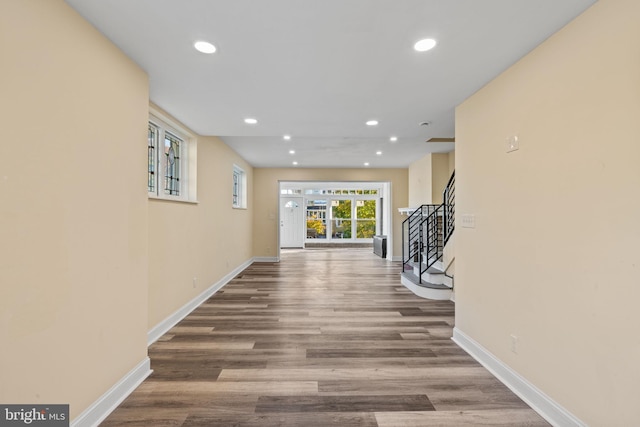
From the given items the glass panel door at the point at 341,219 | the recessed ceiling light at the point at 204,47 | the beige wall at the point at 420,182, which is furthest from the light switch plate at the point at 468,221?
the glass panel door at the point at 341,219

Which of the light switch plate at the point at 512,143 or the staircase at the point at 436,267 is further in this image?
the staircase at the point at 436,267

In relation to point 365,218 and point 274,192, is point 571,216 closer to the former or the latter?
point 274,192

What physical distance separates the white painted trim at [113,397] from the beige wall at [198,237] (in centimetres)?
69

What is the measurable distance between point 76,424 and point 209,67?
2.46m

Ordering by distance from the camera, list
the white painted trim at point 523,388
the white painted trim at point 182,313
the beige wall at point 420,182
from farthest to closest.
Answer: the beige wall at point 420,182 → the white painted trim at point 182,313 → the white painted trim at point 523,388

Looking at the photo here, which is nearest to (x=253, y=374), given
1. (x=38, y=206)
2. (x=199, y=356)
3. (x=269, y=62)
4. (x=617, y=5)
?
(x=199, y=356)

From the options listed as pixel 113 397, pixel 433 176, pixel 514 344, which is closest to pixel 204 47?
pixel 113 397

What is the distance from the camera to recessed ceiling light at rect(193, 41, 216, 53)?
1.83 meters

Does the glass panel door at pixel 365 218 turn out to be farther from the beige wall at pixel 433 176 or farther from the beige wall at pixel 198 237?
the beige wall at pixel 198 237

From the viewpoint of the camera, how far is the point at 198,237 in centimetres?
391

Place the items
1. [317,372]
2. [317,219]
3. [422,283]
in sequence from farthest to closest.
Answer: [317,219] → [422,283] → [317,372]

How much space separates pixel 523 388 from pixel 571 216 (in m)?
1.27

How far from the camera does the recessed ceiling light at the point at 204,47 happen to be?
1829mm

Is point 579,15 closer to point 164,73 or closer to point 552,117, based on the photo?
point 552,117
